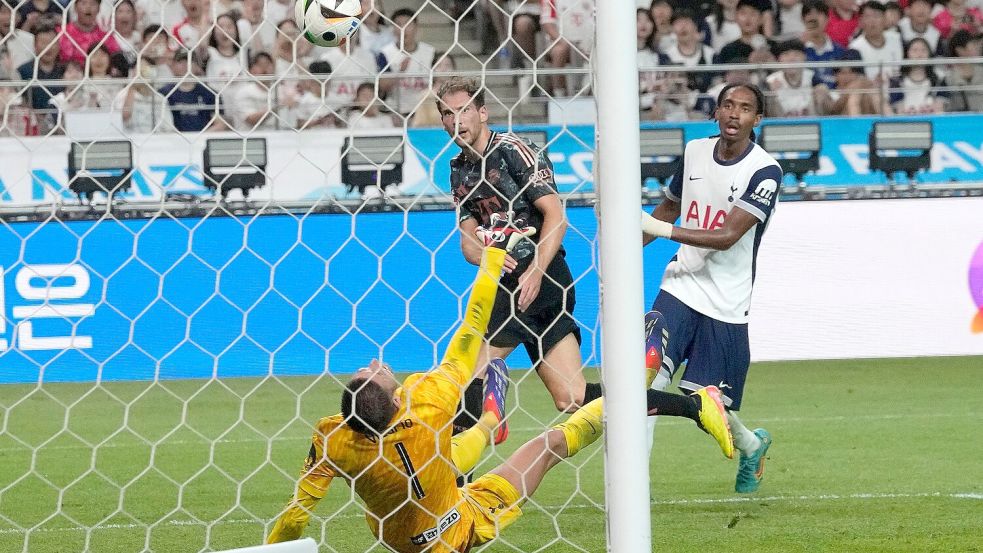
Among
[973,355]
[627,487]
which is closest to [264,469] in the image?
[627,487]

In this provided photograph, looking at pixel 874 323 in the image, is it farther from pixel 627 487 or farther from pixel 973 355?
pixel 627 487

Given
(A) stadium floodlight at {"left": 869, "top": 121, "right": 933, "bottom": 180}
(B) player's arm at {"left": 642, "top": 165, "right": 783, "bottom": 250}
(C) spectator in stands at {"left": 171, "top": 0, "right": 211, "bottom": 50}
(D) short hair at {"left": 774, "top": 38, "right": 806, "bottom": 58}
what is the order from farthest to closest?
(D) short hair at {"left": 774, "top": 38, "right": 806, "bottom": 58} < (A) stadium floodlight at {"left": 869, "top": 121, "right": 933, "bottom": 180} < (C) spectator in stands at {"left": 171, "top": 0, "right": 211, "bottom": 50} < (B) player's arm at {"left": 642, "top": 165, "right": 783, "bottom": 250}

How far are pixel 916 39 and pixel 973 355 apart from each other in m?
4.11

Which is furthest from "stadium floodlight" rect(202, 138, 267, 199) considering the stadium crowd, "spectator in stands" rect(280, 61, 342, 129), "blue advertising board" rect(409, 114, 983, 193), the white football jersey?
the white football jersey

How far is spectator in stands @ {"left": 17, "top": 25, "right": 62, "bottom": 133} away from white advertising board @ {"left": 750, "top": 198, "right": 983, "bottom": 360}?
204 inches

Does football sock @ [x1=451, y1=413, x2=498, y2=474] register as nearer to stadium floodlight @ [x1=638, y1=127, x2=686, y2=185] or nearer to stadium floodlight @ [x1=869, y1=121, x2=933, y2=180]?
stadium floodlight @ [x1=638, y1=127, x2=686, y2=185]

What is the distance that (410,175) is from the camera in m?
10.6

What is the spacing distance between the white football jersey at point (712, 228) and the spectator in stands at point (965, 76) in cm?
726

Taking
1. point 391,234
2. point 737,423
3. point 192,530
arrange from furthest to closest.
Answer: point 391,234
point 737,423
point 192,530

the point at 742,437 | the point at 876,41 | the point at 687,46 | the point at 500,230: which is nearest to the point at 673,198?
the point at 500,230

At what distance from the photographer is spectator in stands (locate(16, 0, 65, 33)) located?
7566 mm

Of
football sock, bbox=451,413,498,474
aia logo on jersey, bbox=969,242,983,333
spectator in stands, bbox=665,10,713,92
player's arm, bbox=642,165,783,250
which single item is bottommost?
aia logo on jersey, bbox=969,242,983,333

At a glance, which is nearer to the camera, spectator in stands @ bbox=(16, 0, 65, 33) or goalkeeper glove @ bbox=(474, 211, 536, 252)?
goalkeeper glove @ bbox=(474, 211, 536, 252)

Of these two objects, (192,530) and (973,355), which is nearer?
(192,530)
